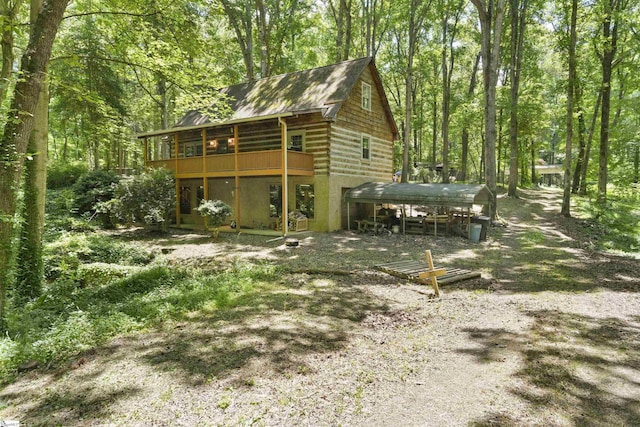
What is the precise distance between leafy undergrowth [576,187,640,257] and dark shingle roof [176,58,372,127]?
41.9 feet

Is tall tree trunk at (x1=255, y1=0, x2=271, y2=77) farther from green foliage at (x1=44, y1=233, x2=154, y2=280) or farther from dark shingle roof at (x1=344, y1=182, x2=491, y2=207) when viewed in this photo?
green foliage at (x1=44, y1=233, x2=154, y2=280)

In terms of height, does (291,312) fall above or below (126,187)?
below

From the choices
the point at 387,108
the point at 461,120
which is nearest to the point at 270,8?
the point at 387,108

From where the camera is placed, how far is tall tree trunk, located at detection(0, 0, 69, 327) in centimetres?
602

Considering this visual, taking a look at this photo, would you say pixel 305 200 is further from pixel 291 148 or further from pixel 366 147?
pixel 366 147

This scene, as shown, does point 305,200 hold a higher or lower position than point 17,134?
lower

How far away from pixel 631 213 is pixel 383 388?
893 inches

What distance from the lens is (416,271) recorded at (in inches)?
388

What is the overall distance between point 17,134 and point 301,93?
14707 millimetres

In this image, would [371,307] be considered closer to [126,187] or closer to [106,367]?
[106,367]

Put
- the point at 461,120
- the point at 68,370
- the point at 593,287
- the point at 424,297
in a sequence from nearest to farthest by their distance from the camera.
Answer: the point at 68,370 < the point at 424,297 < the point at 593,287 < the point at 461,120

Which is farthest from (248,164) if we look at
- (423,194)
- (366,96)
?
(423,194)

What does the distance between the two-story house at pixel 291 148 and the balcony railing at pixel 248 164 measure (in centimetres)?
5

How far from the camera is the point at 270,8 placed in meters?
26.2
